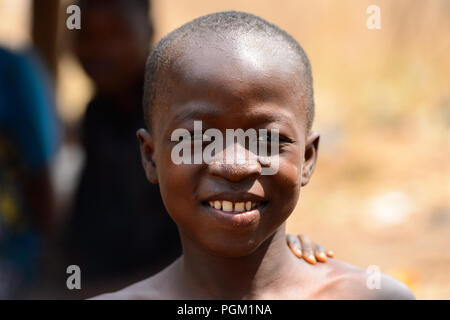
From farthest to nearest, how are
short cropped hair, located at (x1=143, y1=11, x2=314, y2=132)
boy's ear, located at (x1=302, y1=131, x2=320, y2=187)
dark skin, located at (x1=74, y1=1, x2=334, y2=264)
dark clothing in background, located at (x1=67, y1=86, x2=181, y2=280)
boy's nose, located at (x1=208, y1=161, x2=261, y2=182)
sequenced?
1. dark skin, located at (x1=74, y1=1, x2=334, y2=264)
2. dark clothing in background, located at (x1=67, y1=86, x2=181, y2=280)
3. boy's ear, located at (x1=302, y1=131, x2=320, y2=187)
4. short cropped hair, located at (x1=143, y1=11, x2=314, y2=132)
5. boy's nose, located at (x1=208, y1=161, x2=261, y2=182)

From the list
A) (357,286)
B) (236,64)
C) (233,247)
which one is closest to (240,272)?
(233,247)

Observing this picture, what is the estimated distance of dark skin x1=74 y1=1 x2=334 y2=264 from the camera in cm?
323

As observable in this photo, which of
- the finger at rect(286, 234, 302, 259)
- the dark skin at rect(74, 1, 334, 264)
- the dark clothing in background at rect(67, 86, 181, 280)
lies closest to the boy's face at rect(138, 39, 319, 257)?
the finger at rect(286, 234, 302, 259)

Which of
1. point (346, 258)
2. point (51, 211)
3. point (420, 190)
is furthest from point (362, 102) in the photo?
point (51, 211)

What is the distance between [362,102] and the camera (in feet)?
29.0

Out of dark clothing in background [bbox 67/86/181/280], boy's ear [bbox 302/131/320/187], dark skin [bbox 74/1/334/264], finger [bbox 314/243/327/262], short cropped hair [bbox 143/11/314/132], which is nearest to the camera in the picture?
short cropped hair [bbox 143/11/314/132]

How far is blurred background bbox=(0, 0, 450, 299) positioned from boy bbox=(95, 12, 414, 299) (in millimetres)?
1355

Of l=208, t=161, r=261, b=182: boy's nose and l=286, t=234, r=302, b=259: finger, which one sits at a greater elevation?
l=208, t=161, r=261, b=182: boy's nose

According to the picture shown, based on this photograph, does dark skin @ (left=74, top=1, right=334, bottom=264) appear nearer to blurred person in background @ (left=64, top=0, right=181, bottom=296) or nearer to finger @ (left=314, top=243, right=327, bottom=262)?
blurred person in background @ (left=64, top=0, right=181, bottom=296)

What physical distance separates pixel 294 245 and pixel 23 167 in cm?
199

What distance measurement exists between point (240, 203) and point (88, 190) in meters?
1.92

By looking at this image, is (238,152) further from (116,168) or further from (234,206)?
→ (116,168)

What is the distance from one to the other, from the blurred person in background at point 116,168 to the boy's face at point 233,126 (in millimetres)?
1447

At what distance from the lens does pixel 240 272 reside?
174cm
